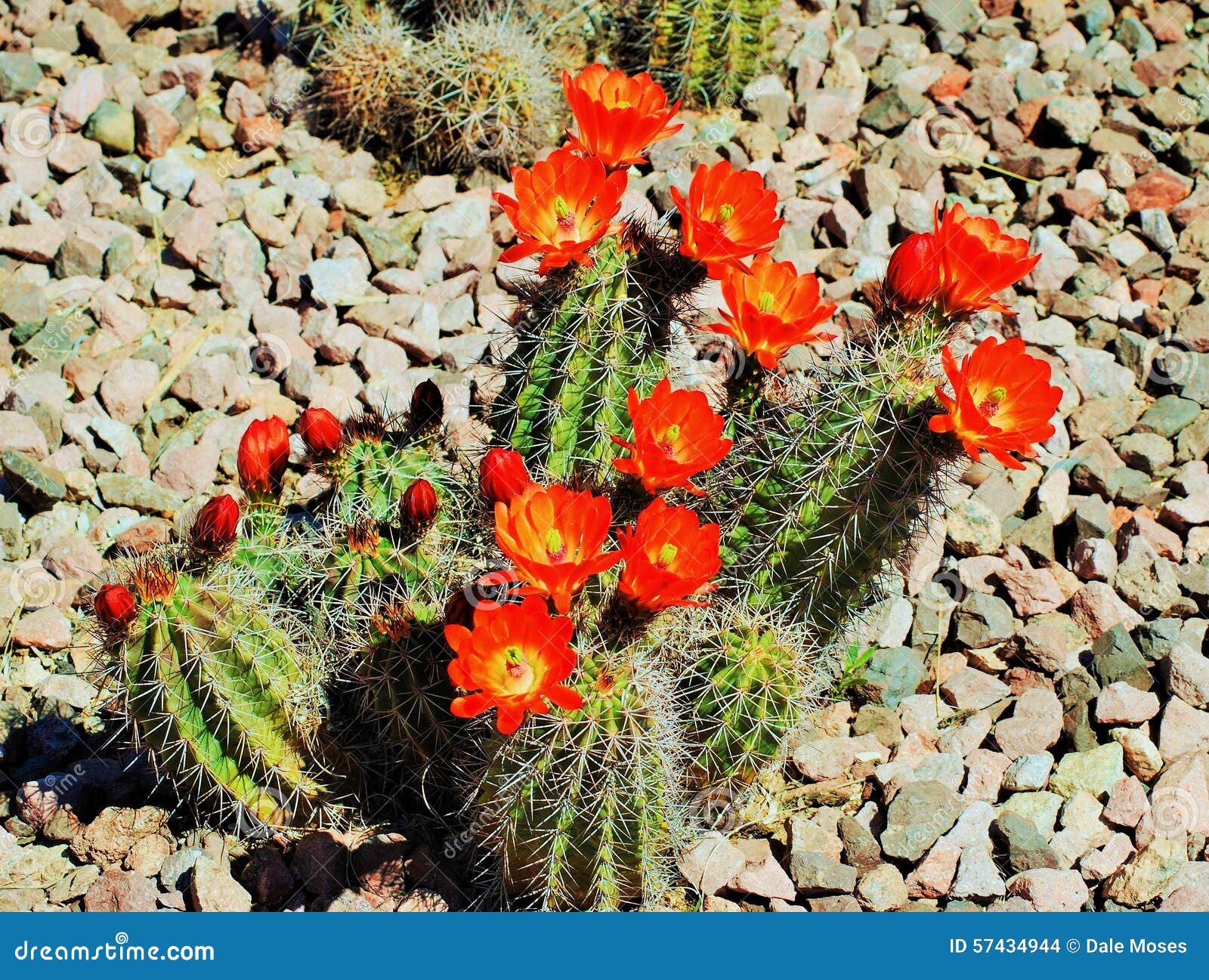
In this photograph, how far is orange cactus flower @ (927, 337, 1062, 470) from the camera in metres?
2.71

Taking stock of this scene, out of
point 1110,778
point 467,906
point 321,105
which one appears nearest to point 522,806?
point 467,906

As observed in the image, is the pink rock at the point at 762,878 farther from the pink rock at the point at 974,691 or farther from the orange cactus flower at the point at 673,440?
the orange cactus flower at the point at 673,440

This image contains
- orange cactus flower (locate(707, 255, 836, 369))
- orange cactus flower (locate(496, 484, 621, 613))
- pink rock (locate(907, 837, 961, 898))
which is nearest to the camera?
orange cactus flower (locate(496, 484, 621, 613))

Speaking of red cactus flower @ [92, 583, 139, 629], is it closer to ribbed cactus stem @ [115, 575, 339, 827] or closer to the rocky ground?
ribbed cactus stem @ [115, 575, 339, 827]

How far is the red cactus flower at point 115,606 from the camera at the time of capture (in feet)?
8.98

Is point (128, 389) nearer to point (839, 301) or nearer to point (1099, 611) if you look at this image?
point (839, 301)

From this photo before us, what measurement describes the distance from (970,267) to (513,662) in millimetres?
1477

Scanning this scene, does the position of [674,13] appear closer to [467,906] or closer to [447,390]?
[447,390]

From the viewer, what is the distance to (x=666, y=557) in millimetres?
2602

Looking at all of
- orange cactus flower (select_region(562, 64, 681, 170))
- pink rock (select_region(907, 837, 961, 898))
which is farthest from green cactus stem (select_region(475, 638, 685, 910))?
orange cactus flower (select_region(562, 64, 681, 170))

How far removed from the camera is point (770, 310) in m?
3.17

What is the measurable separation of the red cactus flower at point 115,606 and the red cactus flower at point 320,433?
65cm

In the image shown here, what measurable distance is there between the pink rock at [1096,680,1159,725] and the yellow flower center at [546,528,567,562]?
1.99 meters

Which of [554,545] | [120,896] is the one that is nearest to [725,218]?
[554,545]
